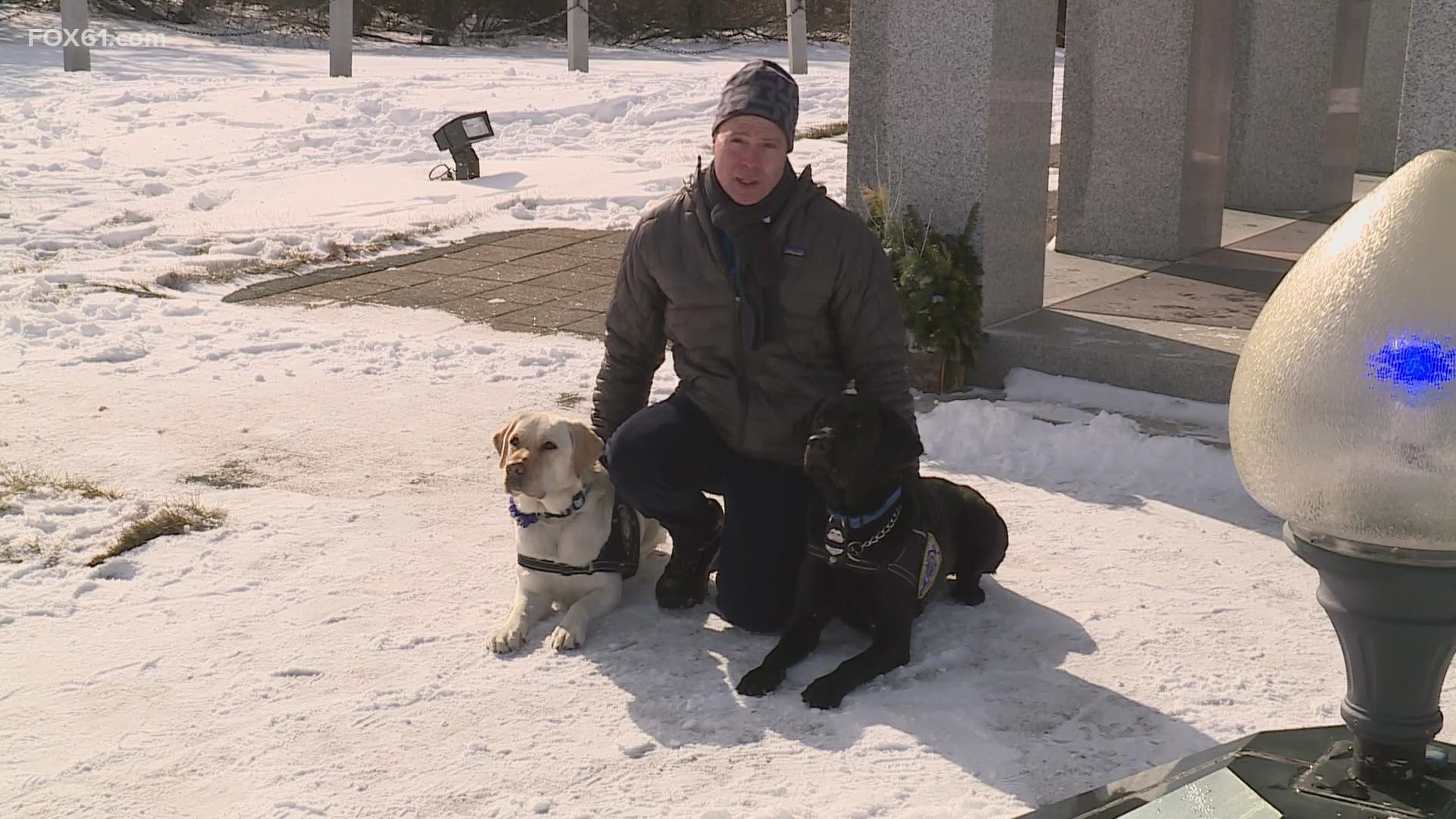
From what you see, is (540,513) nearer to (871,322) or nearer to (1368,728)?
(871,322)

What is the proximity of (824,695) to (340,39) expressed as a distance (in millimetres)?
14444

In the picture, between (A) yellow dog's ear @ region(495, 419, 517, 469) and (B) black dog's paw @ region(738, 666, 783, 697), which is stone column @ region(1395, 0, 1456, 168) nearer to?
(B) black dog's paw @ region(738, 666, 783, 697)

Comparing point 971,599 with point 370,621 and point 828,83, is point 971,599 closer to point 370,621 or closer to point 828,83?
point 370,621

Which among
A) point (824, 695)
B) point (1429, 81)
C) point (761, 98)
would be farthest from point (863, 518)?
point (1429, 81)

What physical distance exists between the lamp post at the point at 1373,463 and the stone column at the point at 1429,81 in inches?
151

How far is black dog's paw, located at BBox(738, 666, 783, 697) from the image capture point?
3545 mm

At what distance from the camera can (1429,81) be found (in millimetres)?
4973

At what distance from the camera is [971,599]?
13.4 ft

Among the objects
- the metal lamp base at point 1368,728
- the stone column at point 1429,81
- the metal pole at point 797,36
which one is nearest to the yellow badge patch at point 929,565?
the metal lamp base at point 1368,728

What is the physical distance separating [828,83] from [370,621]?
1422 centimetres

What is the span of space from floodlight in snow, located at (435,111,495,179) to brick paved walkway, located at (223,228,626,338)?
2.11 meters

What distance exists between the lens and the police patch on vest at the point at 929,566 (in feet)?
12.1

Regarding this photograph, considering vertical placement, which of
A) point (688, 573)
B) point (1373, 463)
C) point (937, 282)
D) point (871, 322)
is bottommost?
point (688, 573)

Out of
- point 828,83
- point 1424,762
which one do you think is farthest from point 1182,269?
point 828,83
